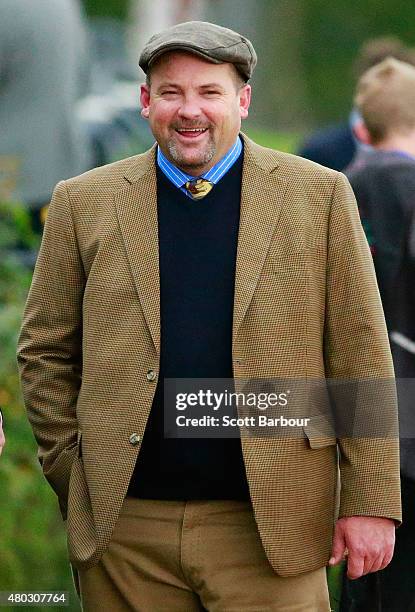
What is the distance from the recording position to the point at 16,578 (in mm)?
6141

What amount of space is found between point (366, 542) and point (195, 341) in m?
0.73

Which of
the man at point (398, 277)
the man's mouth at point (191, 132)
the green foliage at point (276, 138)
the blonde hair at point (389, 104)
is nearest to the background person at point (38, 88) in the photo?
the blonde hair at point (389, 104)

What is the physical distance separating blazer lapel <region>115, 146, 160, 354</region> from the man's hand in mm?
731

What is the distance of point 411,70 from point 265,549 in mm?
2525

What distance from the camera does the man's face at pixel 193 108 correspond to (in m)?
4.40

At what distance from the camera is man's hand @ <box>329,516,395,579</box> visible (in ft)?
14.4

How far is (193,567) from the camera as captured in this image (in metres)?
4.45

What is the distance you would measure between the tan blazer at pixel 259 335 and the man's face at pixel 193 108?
0.16m

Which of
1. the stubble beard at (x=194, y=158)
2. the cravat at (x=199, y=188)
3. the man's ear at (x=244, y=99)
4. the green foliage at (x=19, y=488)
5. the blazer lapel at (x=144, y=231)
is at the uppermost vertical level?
the man's ear at (x=244, y=99)

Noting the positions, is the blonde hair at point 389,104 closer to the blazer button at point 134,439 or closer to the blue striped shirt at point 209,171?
the blue striped shirt at point 209,171

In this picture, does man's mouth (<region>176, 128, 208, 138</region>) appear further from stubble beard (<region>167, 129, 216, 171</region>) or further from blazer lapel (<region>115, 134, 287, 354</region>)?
blazer lapel (<region>115, 134, 287, 354</region>)

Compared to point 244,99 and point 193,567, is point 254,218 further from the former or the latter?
point 193,567

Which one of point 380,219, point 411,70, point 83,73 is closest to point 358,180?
point 380,219

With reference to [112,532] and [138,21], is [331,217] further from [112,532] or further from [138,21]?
[138,21]
